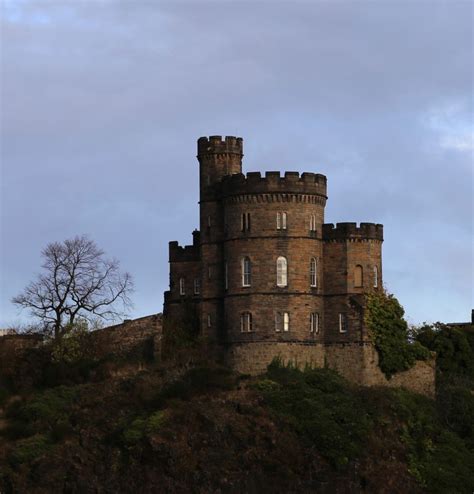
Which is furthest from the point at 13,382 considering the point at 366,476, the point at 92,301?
the point at 366,476

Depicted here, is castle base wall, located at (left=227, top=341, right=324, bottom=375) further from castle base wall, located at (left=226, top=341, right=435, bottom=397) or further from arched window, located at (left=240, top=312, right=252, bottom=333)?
arched window, located at (left=240, top=312, right=252, bottom=333)

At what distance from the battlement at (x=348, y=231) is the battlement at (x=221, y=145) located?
7.01m

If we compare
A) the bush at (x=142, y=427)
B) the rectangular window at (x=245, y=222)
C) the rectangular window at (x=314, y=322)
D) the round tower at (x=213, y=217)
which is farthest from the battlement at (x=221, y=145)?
the bush at (x=142, y=427)

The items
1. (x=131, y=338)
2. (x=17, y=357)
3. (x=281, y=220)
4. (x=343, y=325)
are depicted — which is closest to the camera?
(x=281, y=220)

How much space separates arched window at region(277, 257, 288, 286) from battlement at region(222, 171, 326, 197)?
373 cm

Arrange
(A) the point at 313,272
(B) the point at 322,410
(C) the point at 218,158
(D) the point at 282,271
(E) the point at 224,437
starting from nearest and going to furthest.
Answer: (E) the point at 224,437 → (B) the point at 322,410 → (D) the point at 282,271 → (A) the point at 313,272 → (C) the point at 218,158

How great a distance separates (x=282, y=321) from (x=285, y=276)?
240 centimetres

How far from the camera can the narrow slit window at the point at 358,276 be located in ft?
288

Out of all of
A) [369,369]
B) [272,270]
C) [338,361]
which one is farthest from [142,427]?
[369,369]

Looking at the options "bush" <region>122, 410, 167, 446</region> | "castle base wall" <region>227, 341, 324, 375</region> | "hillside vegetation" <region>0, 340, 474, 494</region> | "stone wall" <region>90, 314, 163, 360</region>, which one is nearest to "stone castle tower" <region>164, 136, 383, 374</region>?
"castle base wall" <region>227, 341, 324, 375</region>

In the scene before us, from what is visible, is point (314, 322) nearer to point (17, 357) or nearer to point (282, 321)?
point (282, 321)

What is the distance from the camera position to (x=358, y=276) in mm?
87938

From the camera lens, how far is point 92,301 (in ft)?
292

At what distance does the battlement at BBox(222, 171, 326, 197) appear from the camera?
86.0 meters
